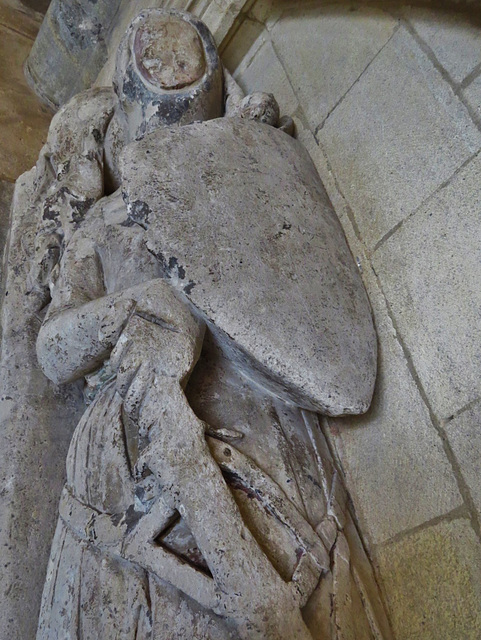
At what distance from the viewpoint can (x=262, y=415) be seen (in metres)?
1.48

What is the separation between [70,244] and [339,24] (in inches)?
47.6

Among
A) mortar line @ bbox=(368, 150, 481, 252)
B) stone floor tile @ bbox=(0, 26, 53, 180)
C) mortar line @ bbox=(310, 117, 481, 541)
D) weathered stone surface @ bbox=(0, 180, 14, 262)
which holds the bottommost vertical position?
stone floor tile @ bbox=(0, 26, 53, 180)

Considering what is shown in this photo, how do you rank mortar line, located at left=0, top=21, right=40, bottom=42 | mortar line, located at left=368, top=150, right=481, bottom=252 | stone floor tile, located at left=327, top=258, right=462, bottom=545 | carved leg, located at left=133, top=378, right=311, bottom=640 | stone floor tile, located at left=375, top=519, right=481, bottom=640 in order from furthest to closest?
mortar line, located at left=0, top=21, right=40, bottom=42, mortar line, located at left=368, top=150, right=481, bottom=252, stone floor tile, located at left=327, top=258, right=462, bottom=545, stone floor tile, located at left=375, top=519, right=481, bottom=640, carved leg, located at left=133, top=378, right=311, bottom=640

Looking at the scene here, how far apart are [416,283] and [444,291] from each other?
9cm

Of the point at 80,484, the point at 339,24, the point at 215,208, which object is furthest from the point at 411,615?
the point at 339,24

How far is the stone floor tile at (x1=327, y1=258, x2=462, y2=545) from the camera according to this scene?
4.47 feet

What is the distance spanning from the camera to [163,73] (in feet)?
6.07

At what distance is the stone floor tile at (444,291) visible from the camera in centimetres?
137

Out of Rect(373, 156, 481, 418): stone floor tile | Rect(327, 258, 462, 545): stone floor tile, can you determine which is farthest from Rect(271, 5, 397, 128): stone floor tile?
Rect(327, 258, 462, 545): stone floor tile

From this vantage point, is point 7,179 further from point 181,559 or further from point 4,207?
point 181,559

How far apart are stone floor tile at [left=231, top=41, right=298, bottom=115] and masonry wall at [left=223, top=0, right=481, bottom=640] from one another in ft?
0.79

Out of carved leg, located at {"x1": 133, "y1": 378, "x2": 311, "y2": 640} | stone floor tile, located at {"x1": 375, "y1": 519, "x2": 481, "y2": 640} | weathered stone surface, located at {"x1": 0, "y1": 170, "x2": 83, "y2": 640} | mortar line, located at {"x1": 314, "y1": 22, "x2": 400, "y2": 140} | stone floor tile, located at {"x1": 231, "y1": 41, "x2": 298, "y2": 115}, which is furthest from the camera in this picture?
stone floor tile, located at {"x1": 231, "y1": 41, "x2": 298, "y2": 115}

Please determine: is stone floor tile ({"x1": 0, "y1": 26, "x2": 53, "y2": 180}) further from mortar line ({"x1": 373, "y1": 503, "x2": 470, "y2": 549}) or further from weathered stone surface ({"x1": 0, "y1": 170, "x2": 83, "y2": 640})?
mortar line ({"x1": 373, "y1": 503, "x2": 470, "y2": 549})

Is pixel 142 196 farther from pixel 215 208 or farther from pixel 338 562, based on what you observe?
pixel 338 562
